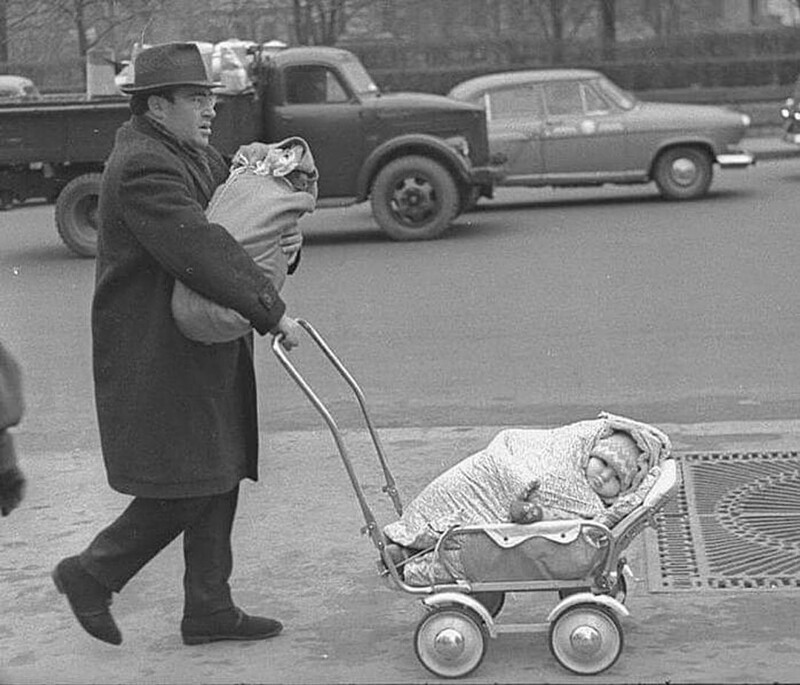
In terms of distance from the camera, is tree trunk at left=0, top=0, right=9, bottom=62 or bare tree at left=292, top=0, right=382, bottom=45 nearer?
tree trunk at left=0, top=0, right=9, bottom=62

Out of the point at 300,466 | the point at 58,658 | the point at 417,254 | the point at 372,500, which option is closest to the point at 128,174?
the point at 58,658

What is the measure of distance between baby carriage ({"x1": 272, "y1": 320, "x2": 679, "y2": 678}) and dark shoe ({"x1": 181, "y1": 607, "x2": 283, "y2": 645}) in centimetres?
54

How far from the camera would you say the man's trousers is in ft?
15.9

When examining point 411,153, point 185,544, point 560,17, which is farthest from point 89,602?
point 560,17

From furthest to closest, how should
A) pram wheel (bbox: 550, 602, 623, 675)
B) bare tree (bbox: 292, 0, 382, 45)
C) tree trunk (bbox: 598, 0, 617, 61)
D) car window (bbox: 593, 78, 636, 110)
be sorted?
tree trunk (bbox: 598, 0, 617, 61) → bare tree (bbox: 292, 0, 382, 45) → car window (bbox: 593, 78, 636, 110) → pram wheel (bbox: 550, 602, 623, 675)

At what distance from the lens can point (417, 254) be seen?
15.1 metres

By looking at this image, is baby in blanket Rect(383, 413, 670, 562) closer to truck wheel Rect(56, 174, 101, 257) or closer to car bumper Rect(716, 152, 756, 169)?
truck wheel Rect(56, 174, 101, 257)

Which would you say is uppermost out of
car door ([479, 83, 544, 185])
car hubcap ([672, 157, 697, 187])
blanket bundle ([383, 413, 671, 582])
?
blanket bundle ([383, 413, 671, 582])

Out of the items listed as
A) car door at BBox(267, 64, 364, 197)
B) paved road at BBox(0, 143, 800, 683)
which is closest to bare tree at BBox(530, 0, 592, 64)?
paved road at BBox(0, 143, 800, 683)

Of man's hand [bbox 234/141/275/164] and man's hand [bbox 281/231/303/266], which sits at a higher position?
man's hand [bbox 234/141/275/164]

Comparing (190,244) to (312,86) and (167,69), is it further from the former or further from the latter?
(312,86)

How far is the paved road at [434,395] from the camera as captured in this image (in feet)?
15.8

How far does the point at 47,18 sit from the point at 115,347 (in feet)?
83.7

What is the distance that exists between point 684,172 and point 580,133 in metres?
1.28
